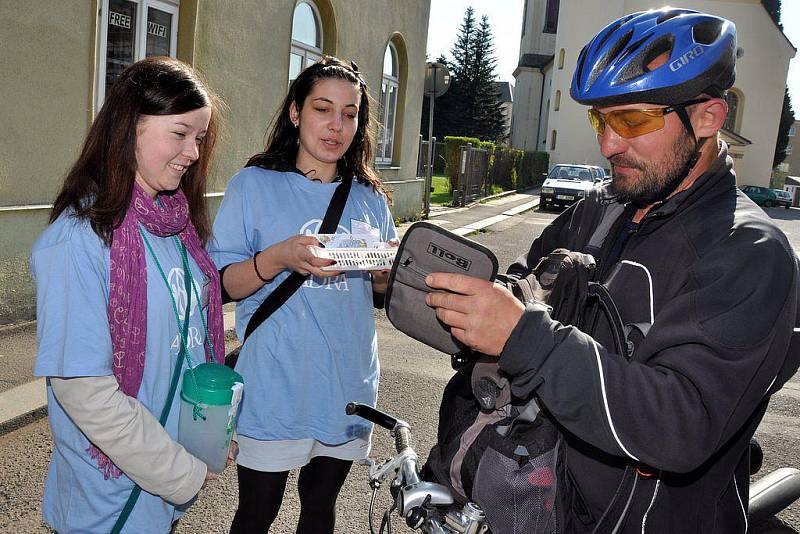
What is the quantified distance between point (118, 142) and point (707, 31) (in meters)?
1.64

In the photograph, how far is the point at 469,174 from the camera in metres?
23.8

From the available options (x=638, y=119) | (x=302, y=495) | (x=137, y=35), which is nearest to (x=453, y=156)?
(x=137, y=35)

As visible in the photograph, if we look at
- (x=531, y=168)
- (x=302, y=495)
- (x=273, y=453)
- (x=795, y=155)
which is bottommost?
(x=302, y=495)

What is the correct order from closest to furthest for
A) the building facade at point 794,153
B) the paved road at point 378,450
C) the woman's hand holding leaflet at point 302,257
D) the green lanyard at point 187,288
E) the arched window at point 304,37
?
the green lanyard at point 187,288
the woman's hand holding leaflet at point 302,257
the paved road at point 378,450
the arched window at point 304,37
the building facade at point 794,153

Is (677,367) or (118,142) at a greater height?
(118,142)

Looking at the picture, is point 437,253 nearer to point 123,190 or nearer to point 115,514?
point 123,190

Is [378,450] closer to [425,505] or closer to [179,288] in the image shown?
[179,288]

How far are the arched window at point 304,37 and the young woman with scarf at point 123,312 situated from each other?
8812 millimetres

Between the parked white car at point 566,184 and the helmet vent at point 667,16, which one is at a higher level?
the helmet vent at point 667,16

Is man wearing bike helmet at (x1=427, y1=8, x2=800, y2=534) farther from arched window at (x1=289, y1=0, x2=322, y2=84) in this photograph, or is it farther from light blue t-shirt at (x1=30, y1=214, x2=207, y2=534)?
arched window at (x1=289, y1=0, x2=322, y2=84)

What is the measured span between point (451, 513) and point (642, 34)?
1326 mm

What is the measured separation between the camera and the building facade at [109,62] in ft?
19.8

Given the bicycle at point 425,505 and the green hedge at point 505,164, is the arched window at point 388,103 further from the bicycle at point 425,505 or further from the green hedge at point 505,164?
the bicycle at point 425,505

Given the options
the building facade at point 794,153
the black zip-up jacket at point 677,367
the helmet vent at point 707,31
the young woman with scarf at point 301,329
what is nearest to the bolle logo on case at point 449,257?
the black zip-up jacket at point 677,367
